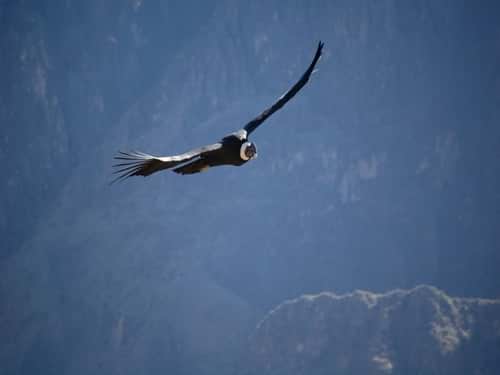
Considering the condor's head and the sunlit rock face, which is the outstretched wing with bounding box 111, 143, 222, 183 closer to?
the condor's head

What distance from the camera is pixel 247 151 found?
21.2 feet

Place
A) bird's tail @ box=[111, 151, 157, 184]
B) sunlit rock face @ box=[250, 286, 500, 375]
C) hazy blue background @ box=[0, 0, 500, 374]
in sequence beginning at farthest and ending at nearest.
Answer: hazy blue background @ box=[0, 0, 500, 374] → sunlit rock face @ box=[250, 286, 500, 375] → bird's tail @ box=[111, 151, 157, 184]

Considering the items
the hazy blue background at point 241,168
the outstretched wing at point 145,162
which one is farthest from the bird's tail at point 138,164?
the hazy blue background at point 241,168

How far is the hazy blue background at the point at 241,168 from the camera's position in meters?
64.9

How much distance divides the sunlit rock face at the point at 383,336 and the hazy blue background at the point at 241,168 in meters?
19.4

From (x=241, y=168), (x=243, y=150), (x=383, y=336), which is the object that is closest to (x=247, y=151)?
(x=243, y=150)

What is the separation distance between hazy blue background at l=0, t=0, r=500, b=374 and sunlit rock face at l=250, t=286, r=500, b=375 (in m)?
19.4

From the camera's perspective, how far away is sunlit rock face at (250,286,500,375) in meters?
36.1

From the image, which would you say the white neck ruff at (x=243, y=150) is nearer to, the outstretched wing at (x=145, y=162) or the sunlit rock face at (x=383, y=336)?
the outstretched wing at (x=145, y=162)

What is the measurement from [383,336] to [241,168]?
35.6 meters

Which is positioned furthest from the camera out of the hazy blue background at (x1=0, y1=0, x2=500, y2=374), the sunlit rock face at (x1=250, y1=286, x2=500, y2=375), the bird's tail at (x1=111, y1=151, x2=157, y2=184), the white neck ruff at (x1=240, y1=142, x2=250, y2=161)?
the hazy blue background at (x1=0, y1=0, x2=500, y2=374)

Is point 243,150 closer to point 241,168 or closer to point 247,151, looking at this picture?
point 247,151

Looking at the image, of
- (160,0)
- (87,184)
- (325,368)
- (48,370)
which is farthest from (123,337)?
(160,0)

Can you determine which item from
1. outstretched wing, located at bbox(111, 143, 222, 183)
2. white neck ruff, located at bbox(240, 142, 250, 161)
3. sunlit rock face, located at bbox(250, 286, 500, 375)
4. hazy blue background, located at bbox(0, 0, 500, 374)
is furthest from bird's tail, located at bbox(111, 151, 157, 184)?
hazy blue background, located at bbox(0, 0, 500, 374)
